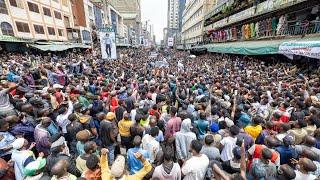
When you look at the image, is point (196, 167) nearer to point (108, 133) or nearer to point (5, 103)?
point (108, 133)

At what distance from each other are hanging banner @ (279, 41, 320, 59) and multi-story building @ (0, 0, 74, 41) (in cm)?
2531

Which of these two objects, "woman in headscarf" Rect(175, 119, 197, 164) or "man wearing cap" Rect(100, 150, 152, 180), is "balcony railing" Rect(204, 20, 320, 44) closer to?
"woman in headscarf" Rect(175, 119, 197, 164)

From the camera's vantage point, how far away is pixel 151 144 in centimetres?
418

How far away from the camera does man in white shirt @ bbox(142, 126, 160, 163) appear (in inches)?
164

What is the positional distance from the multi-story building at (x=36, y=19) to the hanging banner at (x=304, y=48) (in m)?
25.3

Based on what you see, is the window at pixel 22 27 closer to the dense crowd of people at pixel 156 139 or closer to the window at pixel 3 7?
the window at pixel 3 7

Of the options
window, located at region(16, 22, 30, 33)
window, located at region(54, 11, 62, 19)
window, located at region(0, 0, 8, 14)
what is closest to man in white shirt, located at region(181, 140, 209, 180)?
window, located at region(0, 0, 8, 14)

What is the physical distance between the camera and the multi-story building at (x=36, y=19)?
23797 mm

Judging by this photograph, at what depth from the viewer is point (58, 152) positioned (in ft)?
11.9

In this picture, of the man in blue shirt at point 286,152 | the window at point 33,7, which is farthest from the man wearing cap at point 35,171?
the window at point 33,7

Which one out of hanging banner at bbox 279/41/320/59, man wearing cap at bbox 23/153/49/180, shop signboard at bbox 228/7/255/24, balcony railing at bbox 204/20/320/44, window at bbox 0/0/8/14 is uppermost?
window at bbox 0/0/8/14

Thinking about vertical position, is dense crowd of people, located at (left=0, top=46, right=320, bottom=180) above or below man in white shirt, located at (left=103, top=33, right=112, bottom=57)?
below

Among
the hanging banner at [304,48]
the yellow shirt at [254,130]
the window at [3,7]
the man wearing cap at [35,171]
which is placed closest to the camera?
the man wearing cap at [35,171]

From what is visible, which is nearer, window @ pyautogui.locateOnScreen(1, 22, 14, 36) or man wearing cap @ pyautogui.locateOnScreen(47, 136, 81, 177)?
man wearing cap @ pyautogui.locateOnScreen(47, 136, 81, 177)
